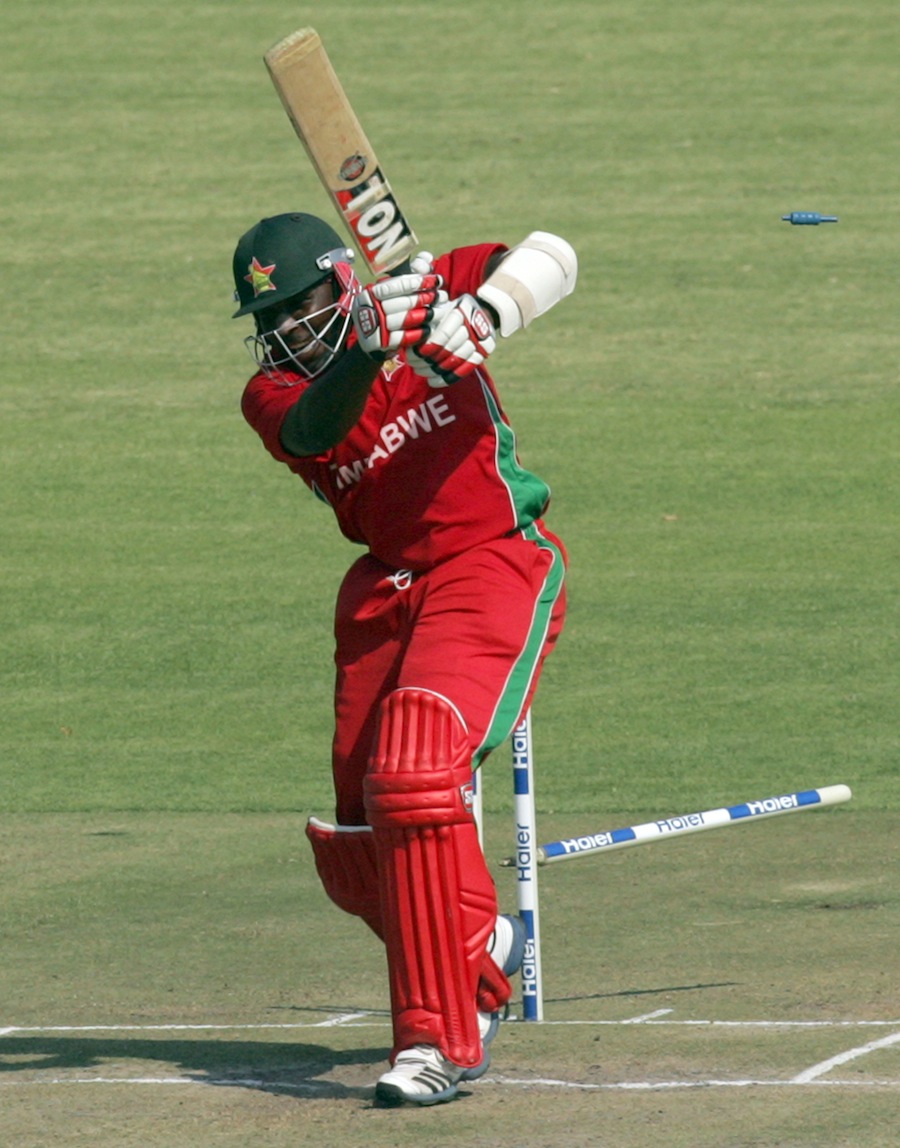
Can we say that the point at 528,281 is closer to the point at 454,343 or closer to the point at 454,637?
the point at 454,343

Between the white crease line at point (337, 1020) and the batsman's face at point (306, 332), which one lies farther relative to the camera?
the white crease line at point (337, 1020)

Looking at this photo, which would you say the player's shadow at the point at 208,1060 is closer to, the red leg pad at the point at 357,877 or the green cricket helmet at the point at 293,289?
the red leg pad at the point at 357,877

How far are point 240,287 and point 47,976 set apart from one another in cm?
246

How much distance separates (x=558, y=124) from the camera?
69.8 ft

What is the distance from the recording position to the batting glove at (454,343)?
4.52m

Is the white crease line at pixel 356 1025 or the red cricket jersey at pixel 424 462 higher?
the red cricket jersey at pixel 424 462

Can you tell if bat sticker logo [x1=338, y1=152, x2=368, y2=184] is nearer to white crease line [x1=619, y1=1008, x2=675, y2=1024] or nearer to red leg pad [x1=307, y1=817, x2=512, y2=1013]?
red leg pad [x1=307, y1=817, x2=512, y2=1013]

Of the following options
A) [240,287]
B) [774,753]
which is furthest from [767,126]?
[240,287]

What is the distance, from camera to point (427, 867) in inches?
179

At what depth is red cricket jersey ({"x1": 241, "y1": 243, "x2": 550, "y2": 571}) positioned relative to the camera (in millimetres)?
4906

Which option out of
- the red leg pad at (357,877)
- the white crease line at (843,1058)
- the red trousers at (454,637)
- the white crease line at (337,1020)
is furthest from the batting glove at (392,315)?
the white crease line at (337,1020)

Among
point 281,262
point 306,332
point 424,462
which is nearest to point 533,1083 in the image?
point 424,462

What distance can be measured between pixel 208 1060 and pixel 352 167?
218 cm

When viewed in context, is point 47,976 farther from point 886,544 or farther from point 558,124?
point 558,124
